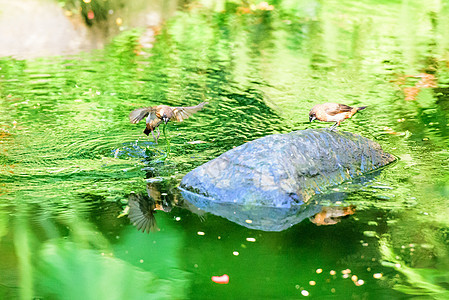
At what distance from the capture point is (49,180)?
15.4 ft

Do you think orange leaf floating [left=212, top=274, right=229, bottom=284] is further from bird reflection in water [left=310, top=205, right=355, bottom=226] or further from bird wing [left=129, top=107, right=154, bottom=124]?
bird wing [left=129, top=107, right=154, bottom=124]

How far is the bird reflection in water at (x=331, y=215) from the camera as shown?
4043 mm

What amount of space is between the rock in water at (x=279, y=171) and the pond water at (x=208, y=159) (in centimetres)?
22

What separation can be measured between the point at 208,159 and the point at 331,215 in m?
1.34

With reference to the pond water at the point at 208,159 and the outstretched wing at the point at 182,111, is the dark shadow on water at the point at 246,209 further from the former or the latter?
the outstretched wing at the point at 182,111

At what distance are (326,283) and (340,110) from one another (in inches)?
77.3

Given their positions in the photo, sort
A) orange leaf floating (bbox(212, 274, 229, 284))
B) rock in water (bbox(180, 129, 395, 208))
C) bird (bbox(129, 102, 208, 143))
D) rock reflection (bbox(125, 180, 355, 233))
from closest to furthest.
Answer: orange leaf floating (bbox(212, 274, 229, 284))
rock reflection (bbox(125, 180, 355, 233))
rock in water (bbox(180, 129, 395, 208))
bird (bbox(129, 102, 208, 143))

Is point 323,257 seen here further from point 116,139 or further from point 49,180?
point 116,139

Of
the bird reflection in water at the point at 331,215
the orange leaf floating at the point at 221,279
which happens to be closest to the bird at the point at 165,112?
the bird reflection in water at the point at 331,215

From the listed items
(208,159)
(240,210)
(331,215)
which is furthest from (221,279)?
(208,159)

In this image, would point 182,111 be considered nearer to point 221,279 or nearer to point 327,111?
point 327,111

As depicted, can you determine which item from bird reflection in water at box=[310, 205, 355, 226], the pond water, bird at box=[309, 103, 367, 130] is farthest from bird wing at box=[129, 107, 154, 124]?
bird reflection in water at box=[310, 205, 355, 226]

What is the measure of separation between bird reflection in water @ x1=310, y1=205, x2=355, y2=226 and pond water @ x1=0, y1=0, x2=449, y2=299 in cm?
6

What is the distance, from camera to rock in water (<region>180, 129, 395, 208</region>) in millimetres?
4289
